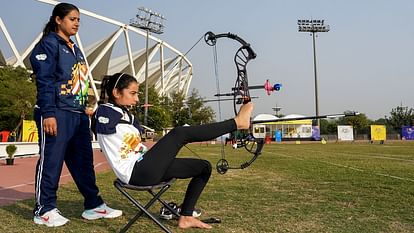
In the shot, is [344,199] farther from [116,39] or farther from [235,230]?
[116,39]

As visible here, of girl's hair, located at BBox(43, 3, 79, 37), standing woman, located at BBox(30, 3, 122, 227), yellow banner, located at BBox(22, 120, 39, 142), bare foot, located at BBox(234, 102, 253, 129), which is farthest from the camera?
yellow banner, located at BBox(22, 120, 39, 142)

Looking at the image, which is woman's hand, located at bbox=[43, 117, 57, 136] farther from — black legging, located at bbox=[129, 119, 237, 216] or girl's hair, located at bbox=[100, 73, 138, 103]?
black legging, located at bbox=[129, 119, 237, 216]

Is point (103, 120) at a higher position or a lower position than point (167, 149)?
higher

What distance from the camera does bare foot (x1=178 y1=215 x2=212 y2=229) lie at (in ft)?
12.2

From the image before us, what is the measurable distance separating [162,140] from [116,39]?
60339mm

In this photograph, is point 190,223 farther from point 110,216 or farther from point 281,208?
point 281,208

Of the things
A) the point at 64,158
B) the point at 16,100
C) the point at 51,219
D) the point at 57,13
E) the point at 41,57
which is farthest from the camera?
the point at 16,100

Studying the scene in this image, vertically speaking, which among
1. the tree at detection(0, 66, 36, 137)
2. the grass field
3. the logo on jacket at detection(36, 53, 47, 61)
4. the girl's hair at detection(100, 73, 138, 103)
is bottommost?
the grass field

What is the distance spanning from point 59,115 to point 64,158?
516 mm

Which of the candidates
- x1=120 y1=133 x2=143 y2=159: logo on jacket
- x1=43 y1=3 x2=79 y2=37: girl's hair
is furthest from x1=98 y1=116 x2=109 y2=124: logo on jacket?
x1=43 y1=3 x2=79 y2=37: girl's hair

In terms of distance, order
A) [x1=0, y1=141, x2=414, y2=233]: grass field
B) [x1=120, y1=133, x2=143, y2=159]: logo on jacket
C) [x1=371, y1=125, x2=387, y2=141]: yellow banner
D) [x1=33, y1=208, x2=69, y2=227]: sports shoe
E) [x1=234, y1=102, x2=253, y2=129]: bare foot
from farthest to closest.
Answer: [x1=371, y1=125, x2=387, y2=141]: yellow banner → [x1=33, y1=208, x2=69, y2=227]: sports shoe → [x1=0, y1=141, x2=414, y2=233]: grass field → [x1=120, y1=133, x2=143, y2=159]: logo on jacket → [x1=234, y1=102, x2=253, y2=129]: bare foot

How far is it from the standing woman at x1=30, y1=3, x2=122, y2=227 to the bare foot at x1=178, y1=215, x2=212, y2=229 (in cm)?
87

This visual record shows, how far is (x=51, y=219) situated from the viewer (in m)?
3.91

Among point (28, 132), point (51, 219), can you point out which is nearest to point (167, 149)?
point (51, 219)
